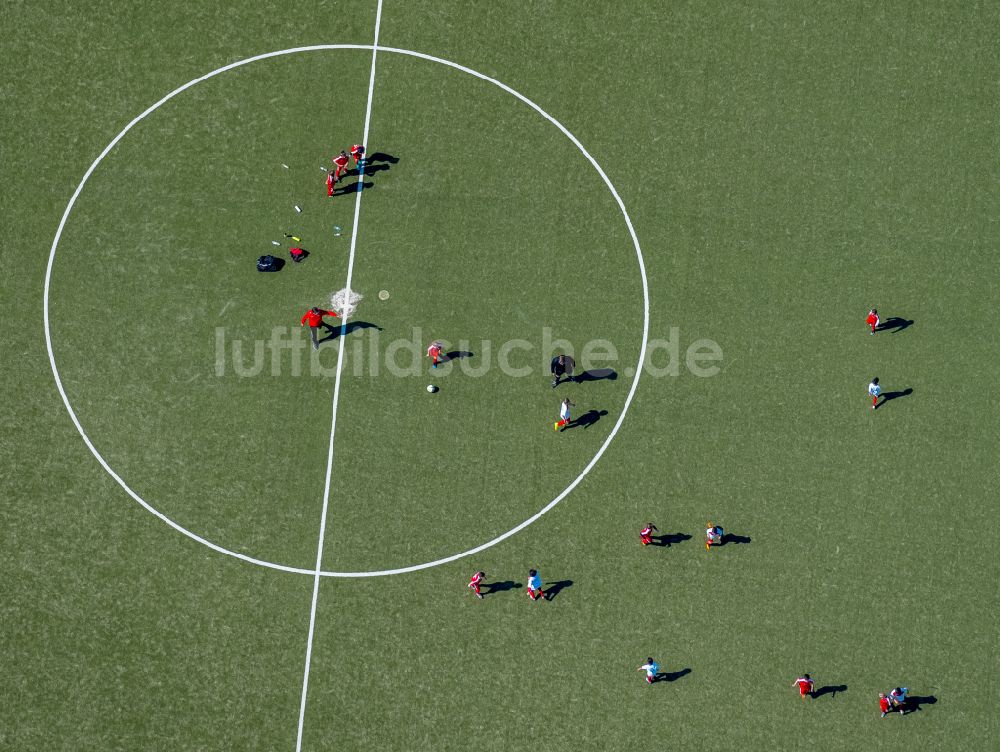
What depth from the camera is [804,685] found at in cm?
3525

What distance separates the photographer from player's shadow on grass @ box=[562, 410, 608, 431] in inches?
1451

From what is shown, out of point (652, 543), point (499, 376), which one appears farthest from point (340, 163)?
point (652, 543)

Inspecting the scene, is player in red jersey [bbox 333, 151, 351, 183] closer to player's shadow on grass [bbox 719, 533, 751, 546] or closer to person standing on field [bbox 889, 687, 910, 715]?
player's shadow on grass [bbox 719, 533, 751, 546]

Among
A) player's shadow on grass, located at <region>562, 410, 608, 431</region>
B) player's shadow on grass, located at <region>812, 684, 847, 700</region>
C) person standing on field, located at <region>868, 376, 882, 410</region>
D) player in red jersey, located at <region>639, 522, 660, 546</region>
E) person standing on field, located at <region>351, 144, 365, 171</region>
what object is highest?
person standing on field, located at <region>351, 144, 365, 171</region>

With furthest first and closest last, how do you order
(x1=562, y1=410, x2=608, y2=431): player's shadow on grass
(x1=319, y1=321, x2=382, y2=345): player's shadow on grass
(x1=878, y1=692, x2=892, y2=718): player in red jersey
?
(x1=319, y1=321, x2=382, y2=345): player's shadow on grass < (x1=562, y1=410, x2=608, y2=431): player's shadow on grass < (x1=878, y1=692, x2=892, y2=718): player in red jersey

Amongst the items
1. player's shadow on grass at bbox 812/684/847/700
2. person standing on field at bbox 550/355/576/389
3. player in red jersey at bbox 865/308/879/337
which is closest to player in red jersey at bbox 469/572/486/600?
person standing on field at bbox 550/355/576/389

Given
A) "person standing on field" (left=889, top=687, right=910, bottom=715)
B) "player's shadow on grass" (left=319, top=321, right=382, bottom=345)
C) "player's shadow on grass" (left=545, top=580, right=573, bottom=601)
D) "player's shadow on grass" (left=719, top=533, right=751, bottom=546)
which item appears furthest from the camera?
"player's shadow on grass" (left=319, top=321, right=382, bottom=345)

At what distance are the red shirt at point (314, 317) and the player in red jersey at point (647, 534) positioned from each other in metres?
12.7

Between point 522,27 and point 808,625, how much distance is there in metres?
22.6

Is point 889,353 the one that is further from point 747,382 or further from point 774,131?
point 774,131

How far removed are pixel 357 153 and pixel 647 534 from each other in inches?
637

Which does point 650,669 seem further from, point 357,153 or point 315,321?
point 357,153

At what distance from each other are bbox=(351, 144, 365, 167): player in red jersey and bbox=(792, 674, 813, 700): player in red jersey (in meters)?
22.6

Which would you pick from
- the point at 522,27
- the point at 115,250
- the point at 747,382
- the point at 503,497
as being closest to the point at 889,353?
the point at 747,382
